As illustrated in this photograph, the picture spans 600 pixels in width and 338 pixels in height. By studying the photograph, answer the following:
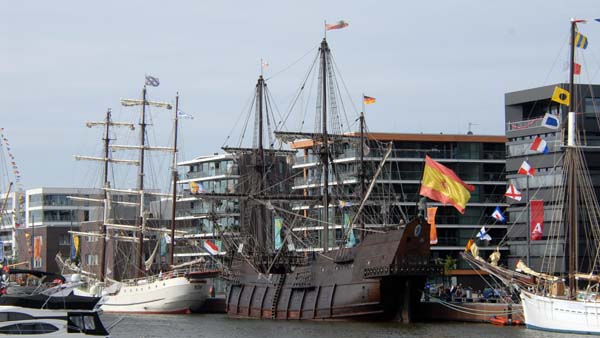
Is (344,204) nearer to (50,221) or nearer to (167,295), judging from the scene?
(167,295)

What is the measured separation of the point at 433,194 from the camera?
66.1 m

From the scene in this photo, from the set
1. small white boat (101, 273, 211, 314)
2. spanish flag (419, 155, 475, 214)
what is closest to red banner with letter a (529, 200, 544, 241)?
spanish flag (419, 155, 475, 214)

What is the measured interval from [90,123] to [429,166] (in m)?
61.5

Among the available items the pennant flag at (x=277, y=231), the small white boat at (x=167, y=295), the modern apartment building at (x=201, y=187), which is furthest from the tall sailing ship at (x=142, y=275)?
the modern apartment building at (x=201, y=187)

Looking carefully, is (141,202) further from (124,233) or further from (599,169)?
(599,169)

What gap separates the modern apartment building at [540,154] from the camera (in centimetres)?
9275

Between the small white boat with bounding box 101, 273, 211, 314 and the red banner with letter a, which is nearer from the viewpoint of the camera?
the red banner with letter a

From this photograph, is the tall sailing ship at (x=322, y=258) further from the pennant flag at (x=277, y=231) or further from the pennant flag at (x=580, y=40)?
the pennant flag at (x=580, y=40)

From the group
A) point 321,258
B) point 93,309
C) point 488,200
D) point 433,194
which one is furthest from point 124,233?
point 93,309

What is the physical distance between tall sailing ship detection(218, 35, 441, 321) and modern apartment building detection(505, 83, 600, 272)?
1531 cm

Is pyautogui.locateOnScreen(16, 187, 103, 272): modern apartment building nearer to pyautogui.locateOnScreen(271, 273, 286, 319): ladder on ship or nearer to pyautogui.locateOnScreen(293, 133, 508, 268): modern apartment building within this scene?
pyautogui.locateOnScreen(293, 133, 508, 268): modern apartment building

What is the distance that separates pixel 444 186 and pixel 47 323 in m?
28.7

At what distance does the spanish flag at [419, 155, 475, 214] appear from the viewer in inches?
2571

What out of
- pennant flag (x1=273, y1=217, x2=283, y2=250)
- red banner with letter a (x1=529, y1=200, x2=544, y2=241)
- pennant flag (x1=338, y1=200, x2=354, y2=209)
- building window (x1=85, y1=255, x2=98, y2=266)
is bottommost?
building window (x1=85, y1=255, x2=98, y2=266)
